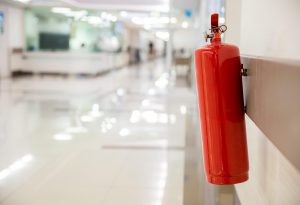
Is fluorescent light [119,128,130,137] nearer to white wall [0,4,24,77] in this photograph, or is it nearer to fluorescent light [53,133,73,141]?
fluorescent light [53,133,73,141]

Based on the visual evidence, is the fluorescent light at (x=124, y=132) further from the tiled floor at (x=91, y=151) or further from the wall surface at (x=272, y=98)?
the wall surface at (x=272, y=98)

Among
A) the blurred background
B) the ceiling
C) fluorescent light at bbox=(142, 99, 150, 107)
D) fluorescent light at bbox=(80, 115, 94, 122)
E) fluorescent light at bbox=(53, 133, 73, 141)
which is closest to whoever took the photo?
the blurred background

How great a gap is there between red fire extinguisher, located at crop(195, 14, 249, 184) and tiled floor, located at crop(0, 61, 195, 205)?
4.14 feet

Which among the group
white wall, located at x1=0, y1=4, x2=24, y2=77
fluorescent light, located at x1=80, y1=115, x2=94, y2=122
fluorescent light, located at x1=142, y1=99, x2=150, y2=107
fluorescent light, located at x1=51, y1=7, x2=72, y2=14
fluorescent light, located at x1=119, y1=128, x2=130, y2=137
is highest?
fluorescent light, located at x1=51, y1=7, x2=72, y2=14

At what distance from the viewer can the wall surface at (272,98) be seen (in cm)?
141

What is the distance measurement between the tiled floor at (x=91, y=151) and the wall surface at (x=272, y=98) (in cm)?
90

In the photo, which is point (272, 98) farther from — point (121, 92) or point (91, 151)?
point (121, 92)

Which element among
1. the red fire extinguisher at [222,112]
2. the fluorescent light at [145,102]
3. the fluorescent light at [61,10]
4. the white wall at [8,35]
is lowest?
the fluorescent light at [145,102]

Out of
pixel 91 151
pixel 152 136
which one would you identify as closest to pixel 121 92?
pixel 152 136

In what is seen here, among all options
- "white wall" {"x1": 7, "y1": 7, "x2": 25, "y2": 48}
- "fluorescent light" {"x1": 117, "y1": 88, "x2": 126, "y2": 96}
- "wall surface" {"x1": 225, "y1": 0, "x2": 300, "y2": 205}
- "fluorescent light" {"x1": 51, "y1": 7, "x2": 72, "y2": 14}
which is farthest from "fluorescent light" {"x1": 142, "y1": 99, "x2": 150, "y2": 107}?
"white wall" {"x1": 7, "y1": 7, "x2": 25, "y2": 48}

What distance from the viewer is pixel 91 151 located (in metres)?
4.99

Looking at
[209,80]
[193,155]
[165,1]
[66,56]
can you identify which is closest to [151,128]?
[193,155]

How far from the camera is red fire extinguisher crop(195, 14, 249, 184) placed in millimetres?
2033

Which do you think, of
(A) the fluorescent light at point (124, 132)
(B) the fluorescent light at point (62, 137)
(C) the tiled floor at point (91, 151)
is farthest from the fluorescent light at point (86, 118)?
(B) the fluorescent light at point (62, 137)
